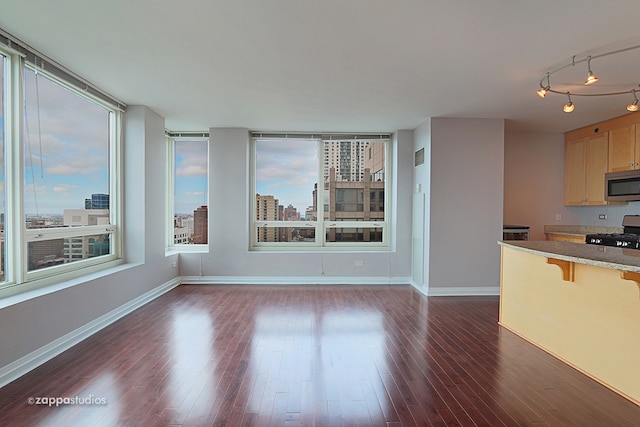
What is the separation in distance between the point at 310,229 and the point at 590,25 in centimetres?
463

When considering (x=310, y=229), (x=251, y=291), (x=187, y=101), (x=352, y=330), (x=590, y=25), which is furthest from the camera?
(x=310, y=229)

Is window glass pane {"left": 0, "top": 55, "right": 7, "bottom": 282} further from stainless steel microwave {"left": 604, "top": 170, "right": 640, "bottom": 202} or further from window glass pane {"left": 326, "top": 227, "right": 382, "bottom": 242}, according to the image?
stainless steel microwave {"left": 604, "top": 170, "right": 640, "bottom": 202}

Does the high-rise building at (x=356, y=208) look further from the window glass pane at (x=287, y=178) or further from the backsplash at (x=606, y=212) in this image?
the backsplash at (x=606, y=212)

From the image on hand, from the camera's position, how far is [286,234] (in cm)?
609

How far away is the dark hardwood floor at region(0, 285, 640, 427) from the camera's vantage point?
6.79 feet

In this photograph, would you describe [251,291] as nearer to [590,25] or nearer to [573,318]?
[573,318]

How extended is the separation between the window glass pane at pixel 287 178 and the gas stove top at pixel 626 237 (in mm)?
4368

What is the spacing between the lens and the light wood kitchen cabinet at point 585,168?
501cm

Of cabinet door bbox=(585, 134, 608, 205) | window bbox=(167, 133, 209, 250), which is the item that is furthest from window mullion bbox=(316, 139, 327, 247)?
cabinet door bbox=(585, 134, 608, 205)

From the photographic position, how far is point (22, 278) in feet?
9.46

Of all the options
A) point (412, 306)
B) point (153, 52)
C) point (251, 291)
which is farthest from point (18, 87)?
point (412, 306)

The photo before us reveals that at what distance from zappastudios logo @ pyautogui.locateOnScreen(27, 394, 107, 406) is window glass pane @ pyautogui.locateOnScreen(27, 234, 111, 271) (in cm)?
132

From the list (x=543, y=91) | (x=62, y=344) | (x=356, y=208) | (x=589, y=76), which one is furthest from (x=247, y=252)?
(x=589, y=76)

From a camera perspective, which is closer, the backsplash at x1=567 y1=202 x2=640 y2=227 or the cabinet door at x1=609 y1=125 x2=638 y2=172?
the cabinet door at x1=609 y1=125 x2=638 y2=172
